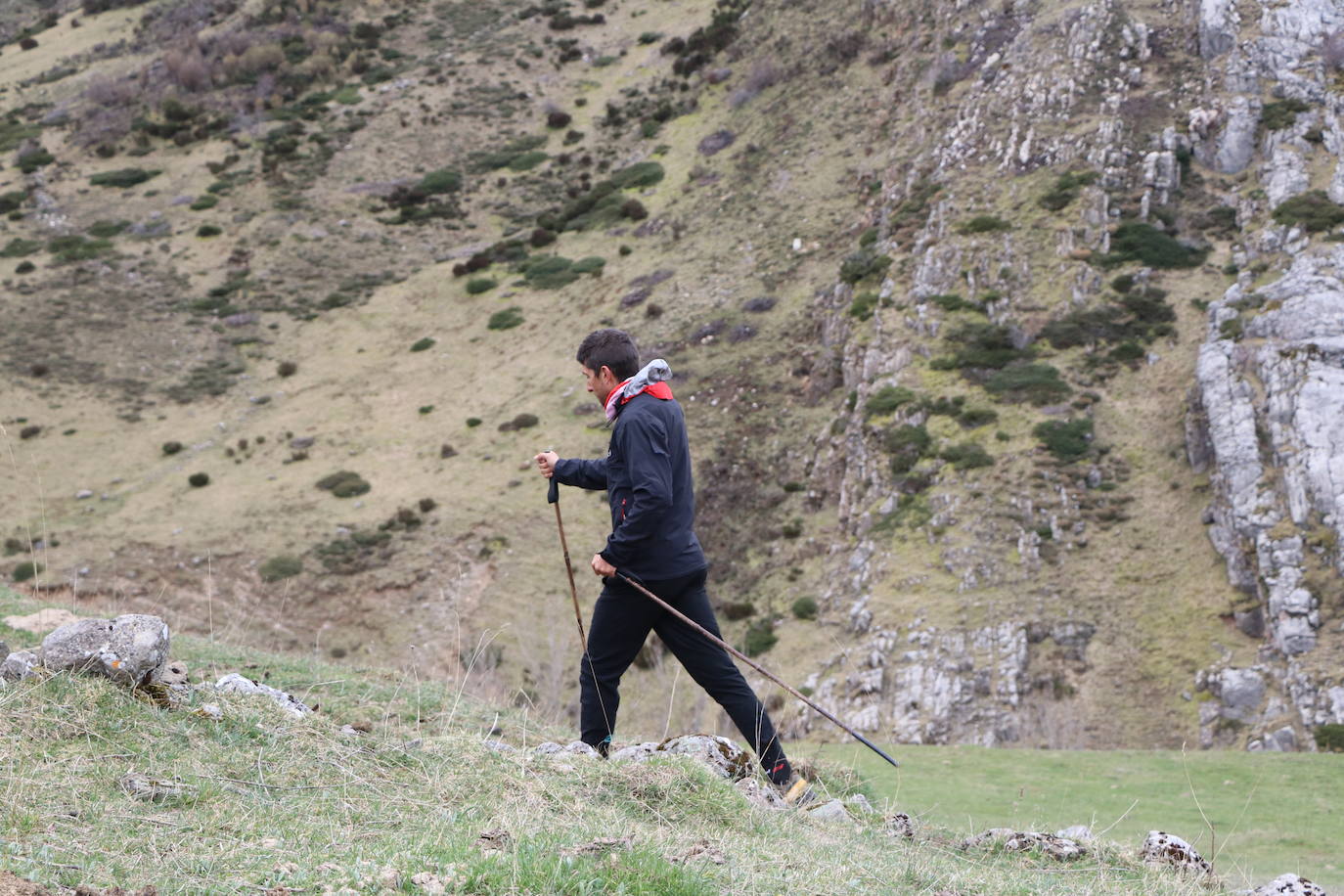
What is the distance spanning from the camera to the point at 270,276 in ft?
149

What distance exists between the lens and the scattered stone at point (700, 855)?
4.23 meters

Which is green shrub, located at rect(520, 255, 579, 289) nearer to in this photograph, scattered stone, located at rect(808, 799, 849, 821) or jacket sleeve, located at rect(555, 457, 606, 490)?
jacket sleeve, located at rect(555, 457, 606, 490)

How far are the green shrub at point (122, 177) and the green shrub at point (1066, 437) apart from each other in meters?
44.6

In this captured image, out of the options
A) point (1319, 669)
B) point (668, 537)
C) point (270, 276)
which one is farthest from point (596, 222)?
point (668, 537)

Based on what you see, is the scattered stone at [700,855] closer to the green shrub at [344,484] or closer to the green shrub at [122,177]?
the green shrub at [344,484]

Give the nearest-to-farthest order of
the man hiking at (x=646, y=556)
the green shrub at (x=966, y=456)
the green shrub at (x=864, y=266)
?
the man hiking at (x=646, y=556)
the green shrub at (x=966, y=456)
the green shrub at (x=864, y=266)

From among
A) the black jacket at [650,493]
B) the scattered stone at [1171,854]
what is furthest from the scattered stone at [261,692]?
the scattered stone at [1171,854]

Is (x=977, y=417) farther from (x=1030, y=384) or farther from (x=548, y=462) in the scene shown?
(x=548, y=462)

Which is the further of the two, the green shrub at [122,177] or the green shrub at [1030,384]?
the green shrub at [122,177]

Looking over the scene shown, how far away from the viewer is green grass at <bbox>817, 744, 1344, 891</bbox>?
321 inches

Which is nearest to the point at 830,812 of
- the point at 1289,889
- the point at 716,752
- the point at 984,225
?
the point at 716,752

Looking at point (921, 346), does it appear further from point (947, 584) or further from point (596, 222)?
point (596, 222)

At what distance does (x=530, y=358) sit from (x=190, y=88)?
1349 inches

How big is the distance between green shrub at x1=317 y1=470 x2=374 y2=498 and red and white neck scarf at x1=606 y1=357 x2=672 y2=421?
2723 cm
